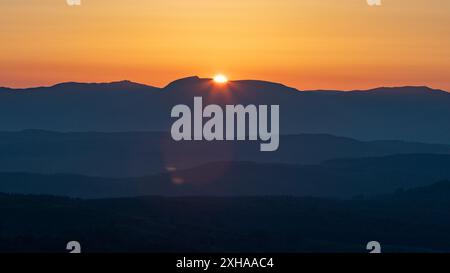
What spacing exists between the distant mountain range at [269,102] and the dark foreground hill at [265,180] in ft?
28.6

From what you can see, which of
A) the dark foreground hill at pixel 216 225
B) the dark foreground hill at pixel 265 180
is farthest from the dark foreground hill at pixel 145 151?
the dark foreground hill at pixel 216 225

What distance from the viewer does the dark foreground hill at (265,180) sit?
107 meters

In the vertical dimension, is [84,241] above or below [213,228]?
below

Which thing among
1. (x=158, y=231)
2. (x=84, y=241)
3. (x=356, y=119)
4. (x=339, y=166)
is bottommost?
(x=84, y=241)

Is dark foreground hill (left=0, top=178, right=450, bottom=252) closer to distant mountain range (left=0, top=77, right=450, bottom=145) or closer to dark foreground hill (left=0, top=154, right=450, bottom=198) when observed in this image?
dark foreground hill (left=0, top=154, right=450, bottom=198)

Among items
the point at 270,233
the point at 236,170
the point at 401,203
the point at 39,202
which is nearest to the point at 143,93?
the point at 236,170

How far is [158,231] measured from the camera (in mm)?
68000

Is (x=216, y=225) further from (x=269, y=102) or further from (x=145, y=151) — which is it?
(x=269, y=102)

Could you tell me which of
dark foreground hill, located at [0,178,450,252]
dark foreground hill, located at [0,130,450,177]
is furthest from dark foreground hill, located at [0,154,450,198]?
dark foreground hill, located at [0,178,450,252]

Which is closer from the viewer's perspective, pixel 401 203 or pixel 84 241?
pixel 84 241

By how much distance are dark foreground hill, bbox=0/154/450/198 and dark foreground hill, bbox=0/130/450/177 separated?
2.02 metres

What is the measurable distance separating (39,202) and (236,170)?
3401 cm
